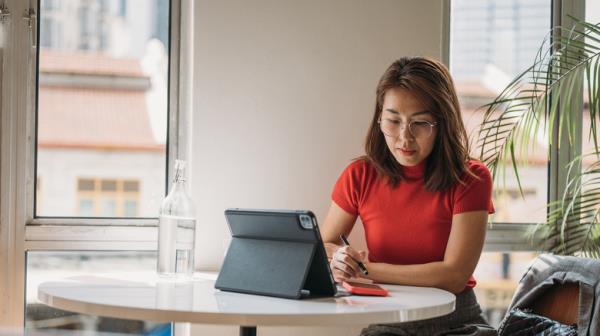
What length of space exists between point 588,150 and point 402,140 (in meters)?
1.20

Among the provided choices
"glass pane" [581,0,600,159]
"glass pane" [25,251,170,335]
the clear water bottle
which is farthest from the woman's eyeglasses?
"glass pane" [581,0,600,159]

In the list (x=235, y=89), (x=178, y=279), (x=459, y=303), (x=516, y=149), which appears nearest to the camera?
(x=178, y=279)

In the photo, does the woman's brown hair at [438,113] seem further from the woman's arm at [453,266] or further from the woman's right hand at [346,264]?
the woman's right hand at [346,264]

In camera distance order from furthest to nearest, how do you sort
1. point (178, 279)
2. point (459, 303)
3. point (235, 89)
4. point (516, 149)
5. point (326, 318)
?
point (516, 149)
point (235, 89)
point (459, 303)
point (178, 279)
point (326, 318)

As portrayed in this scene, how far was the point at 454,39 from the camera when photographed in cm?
307

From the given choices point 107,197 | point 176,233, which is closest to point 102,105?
point 107,197

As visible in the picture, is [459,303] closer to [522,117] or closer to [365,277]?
[365,277]

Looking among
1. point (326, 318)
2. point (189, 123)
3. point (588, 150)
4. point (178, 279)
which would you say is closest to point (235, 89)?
point (189, 123)

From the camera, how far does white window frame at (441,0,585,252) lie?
310 cm

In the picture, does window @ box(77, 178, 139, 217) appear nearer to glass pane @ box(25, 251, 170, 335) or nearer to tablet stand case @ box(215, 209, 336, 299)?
glass pane @ box(25, 251, 170, 335)

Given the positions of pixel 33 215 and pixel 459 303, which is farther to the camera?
pixel 33 215

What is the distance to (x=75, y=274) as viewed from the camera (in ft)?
8.98

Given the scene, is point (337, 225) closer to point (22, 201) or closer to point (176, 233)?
point (176, 233)

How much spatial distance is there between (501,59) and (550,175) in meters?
0.50
